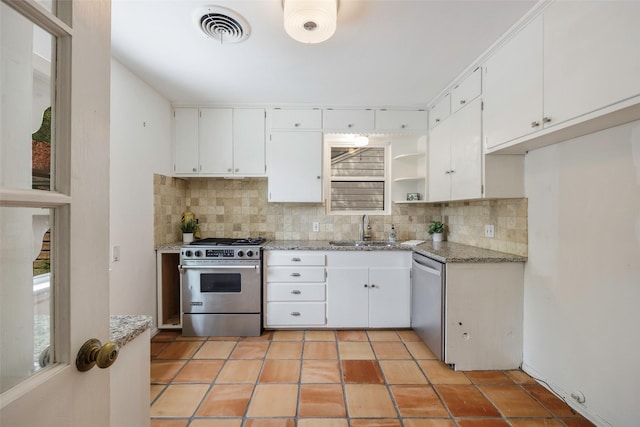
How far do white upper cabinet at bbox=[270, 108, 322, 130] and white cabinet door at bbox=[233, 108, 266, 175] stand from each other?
5.9 inches

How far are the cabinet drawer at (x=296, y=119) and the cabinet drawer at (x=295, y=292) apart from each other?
171cm

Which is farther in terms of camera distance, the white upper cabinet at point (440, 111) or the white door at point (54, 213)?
the white upper cabinet at point (440, 111)

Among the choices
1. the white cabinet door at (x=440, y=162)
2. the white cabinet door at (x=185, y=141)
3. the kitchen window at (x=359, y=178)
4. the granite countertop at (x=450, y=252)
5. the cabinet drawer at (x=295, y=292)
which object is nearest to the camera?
the granite countertop at (x=450, y=252)

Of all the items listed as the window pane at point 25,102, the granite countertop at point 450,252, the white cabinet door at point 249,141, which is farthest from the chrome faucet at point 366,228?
the window pane at point 25,102

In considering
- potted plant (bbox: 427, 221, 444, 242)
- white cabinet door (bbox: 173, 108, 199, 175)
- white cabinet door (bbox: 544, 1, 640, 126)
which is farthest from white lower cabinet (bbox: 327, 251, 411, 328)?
white cabinet door (bbox: 173, 108, 199, 175)

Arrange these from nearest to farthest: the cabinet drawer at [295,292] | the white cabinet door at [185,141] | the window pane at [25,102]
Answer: the window pane at [25,102] < the cabinet drawer at [295,292] < the white cabinet door at [185,141]

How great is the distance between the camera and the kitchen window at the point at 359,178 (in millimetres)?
3379

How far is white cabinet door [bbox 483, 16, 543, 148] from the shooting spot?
162cm

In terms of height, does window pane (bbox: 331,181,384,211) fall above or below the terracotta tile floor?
above

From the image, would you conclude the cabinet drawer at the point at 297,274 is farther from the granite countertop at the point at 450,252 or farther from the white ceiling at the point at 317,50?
the white ceiling at the point at 317,50

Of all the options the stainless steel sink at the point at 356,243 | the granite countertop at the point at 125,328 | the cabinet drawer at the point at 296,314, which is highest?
the stainless steel sink at the point at 356,243

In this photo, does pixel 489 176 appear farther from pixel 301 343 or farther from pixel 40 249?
pixel 40 249

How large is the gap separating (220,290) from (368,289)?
1.49 m

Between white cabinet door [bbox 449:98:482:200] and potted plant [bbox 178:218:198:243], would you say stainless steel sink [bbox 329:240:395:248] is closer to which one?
white cabinet door [bbox 449:98:482:200]
